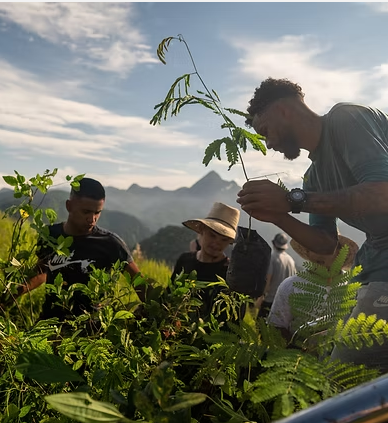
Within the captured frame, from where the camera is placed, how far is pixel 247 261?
134 cm

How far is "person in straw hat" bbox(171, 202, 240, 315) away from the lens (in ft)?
11.2

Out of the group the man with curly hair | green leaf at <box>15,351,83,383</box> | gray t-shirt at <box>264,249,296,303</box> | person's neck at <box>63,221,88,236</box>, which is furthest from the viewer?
gray t-shirt at <box>264,249,296,303</box>

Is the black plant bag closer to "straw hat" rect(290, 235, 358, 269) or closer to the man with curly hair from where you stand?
the man with curly hair

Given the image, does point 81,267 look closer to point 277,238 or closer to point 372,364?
point 372,364

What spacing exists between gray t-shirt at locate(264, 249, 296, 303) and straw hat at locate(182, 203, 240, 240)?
7.24 feet

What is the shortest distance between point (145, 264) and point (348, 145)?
585 centimetres

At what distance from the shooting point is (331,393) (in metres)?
0.65

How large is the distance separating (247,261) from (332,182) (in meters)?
1.00

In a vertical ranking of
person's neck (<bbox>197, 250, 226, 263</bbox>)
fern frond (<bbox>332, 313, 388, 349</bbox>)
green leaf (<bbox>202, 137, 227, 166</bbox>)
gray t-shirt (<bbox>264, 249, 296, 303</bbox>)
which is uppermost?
green leaf (<bbox>202, 137, 227, 166</bbox>)

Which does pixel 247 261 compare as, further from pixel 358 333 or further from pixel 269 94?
pixel 269 94

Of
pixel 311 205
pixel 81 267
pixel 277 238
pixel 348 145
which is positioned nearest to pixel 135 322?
pixel 311 205

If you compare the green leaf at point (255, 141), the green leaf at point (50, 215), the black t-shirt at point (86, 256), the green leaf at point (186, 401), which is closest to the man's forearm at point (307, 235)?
the green leaf at point (255, 141)

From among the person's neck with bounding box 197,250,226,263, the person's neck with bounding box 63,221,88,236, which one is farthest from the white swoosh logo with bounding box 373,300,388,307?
the person's neck with bounding box 63,221,88,236

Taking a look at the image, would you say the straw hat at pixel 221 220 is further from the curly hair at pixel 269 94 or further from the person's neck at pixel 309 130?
the person's neck at pixel 309 130
